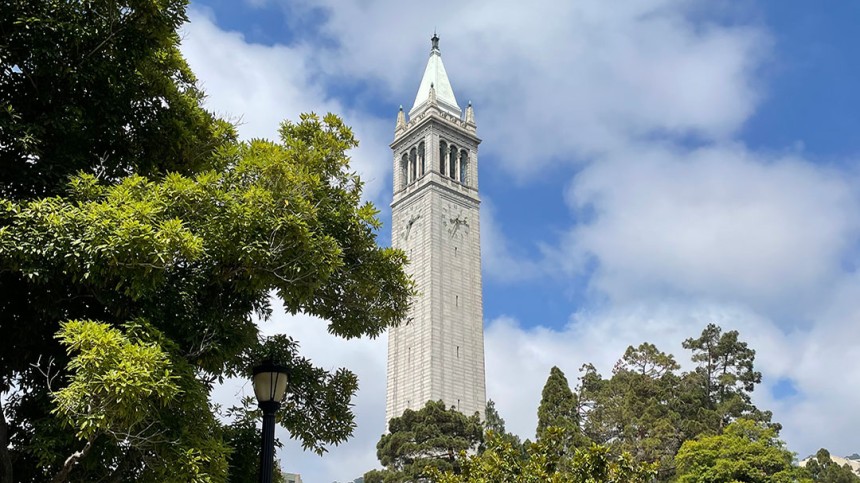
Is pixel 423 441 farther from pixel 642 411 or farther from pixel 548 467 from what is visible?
pixel 548 467

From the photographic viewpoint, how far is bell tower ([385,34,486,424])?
2329 inches

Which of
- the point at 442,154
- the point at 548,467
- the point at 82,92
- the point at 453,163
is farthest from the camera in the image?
the point at 453,163

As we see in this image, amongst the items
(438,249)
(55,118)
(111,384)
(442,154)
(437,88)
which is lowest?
(111,384)

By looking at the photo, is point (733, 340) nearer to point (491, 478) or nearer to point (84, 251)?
point (491, 478)

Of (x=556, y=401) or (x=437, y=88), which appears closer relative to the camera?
(x=556, y=401)

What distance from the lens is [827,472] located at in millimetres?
48781

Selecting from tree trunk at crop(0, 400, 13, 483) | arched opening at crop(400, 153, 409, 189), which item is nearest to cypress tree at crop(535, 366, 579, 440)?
arched opening at crop(400, 153, 409, 189)

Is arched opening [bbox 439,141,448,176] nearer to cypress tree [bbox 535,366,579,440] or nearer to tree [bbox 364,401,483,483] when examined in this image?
tree [bbox 364,401,483,483]

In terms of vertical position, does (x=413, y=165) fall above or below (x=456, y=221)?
above

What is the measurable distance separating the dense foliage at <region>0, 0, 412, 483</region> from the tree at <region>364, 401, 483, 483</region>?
1283 inches

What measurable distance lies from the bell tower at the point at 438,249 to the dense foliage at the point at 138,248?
153ft

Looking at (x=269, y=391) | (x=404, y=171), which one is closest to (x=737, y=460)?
(x=269, y=391)

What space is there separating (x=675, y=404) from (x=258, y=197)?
39.0 m

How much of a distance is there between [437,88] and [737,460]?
44.3m
